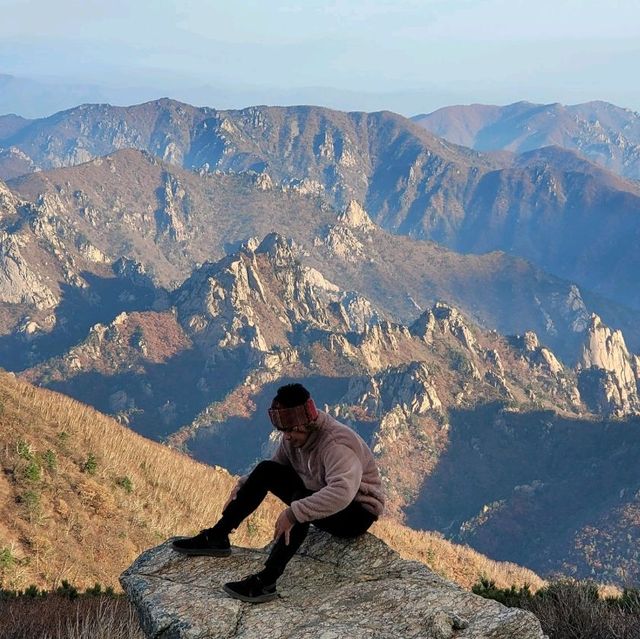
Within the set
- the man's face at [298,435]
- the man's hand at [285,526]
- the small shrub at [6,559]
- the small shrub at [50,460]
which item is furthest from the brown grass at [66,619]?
the small shrub at [50,460]

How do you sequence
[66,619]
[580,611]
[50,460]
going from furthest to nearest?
[50,460]
[580,611]
[66,619]

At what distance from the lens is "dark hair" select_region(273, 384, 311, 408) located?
8.59 metres

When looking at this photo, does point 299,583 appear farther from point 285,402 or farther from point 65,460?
point 65,460

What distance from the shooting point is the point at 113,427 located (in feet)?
68.2

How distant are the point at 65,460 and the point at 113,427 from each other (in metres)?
4.54

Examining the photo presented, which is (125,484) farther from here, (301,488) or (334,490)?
(334,490)

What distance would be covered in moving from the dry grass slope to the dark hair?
22.3 ft

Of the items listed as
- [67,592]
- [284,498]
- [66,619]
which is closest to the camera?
[66,619]

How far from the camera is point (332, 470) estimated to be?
838 cm

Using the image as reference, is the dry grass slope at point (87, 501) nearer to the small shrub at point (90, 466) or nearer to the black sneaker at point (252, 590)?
the small shrub at point (90, 466)

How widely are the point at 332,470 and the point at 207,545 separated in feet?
6.76

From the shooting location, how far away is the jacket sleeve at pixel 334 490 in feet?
26.4

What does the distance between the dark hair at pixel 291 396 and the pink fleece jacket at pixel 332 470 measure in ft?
1.05

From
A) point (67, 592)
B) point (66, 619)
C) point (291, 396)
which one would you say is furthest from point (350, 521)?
point (67, 592)
